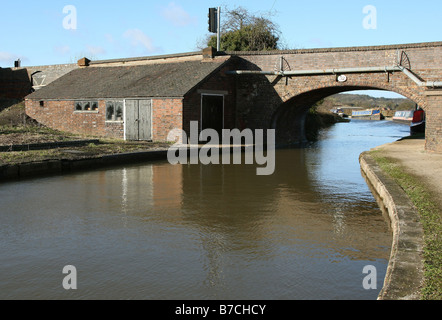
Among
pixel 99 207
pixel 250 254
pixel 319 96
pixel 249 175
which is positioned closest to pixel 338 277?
pixel 250 254

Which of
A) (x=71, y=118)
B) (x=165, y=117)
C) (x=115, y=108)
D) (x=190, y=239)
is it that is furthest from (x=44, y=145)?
(x=190, y=239)

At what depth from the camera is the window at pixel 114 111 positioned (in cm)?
2285

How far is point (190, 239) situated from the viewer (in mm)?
6309

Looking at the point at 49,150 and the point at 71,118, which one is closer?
the point at 49,150

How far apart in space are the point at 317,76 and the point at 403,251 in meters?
17.1

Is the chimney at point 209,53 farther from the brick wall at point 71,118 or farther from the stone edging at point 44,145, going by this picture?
the stone edging at point 44,145

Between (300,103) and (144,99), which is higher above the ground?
(144,99)

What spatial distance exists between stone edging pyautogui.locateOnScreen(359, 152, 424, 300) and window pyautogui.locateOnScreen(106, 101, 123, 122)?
16.6 m

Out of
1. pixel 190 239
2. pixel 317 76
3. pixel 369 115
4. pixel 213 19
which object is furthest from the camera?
pixel 369 115

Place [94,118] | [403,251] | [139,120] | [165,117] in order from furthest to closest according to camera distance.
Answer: [94,118], [139,120], [165,117], [403,251]

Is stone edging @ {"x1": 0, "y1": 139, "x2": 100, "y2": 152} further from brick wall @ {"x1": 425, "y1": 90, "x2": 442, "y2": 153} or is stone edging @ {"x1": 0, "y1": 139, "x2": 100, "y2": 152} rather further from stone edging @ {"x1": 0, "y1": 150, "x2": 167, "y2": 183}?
brick wall @ {"x1": 425, "y1": 90, "x2": 442, "y2": 153}

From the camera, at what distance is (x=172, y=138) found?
67.7 feet

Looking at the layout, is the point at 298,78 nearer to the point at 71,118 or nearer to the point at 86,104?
the point at 86,104

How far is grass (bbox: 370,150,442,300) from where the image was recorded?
384 cm
